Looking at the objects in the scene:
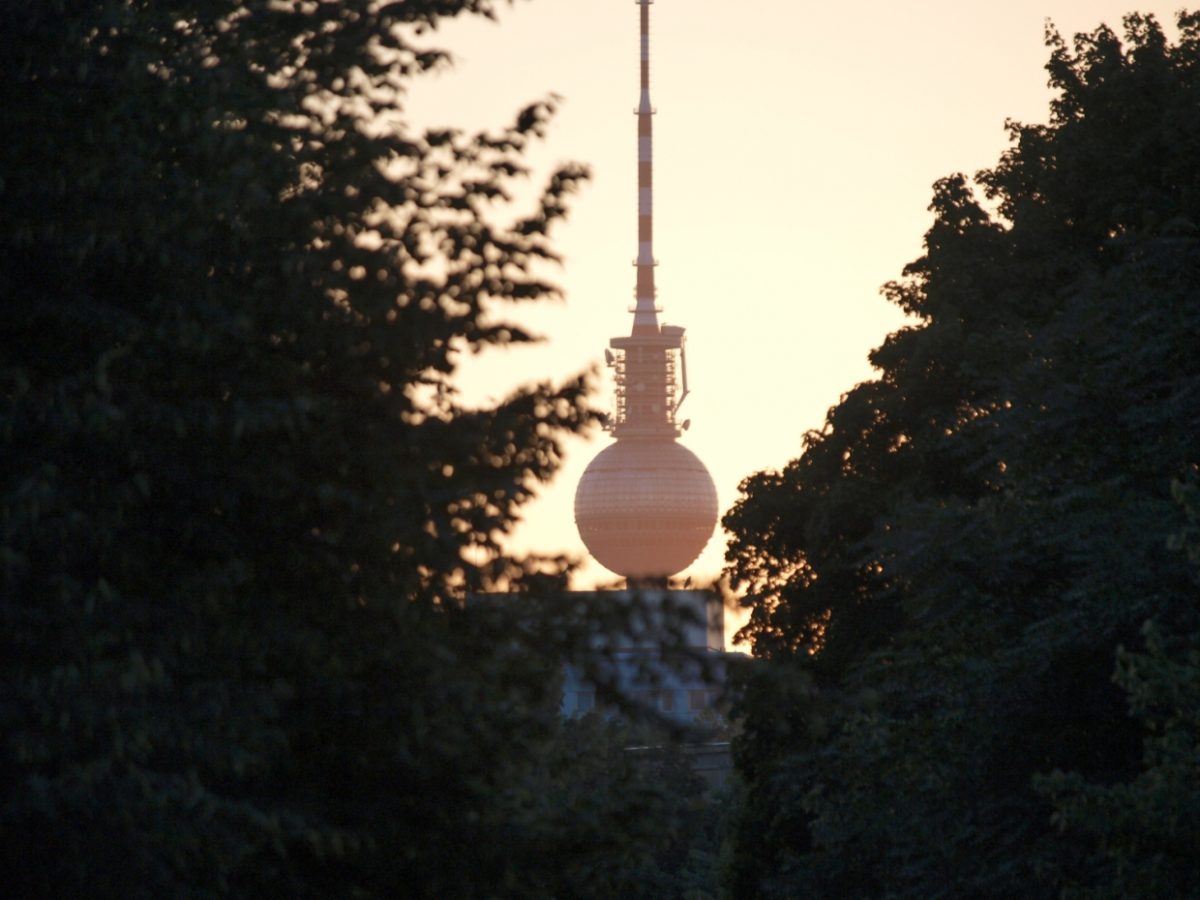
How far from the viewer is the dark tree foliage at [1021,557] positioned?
2081cm

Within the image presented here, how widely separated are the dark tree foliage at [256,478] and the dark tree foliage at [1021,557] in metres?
1.73

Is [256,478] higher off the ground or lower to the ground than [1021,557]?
lower

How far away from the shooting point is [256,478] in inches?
424

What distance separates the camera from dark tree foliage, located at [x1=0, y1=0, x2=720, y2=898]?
9.72m

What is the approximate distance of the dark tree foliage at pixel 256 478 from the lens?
9.72 metres

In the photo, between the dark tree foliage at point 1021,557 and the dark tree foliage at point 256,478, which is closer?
the dark tree foliage at point 256,478

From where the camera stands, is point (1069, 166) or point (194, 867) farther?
point (1069, 166)

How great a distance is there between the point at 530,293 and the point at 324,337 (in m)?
1.70

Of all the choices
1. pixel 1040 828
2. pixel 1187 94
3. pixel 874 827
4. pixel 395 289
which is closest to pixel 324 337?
pixel 395 289

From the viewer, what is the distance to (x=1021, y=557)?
24859mm

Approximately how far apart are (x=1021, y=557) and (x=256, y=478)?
603 inches

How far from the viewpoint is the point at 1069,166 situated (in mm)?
31344

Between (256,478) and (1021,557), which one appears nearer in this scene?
(256,478)

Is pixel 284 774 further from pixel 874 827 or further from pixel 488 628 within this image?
pixel 874 827
